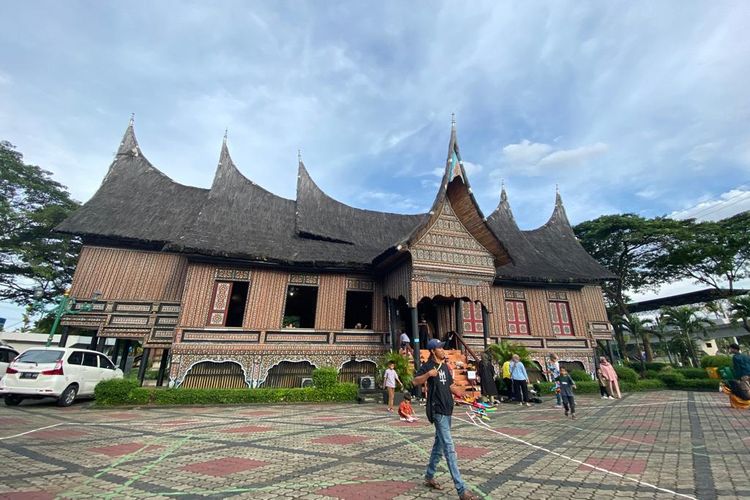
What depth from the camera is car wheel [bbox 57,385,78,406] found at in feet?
31.1

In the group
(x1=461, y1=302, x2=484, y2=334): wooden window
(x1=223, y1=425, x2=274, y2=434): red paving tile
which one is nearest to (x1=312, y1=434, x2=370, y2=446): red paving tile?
(x1=223, y1=425, x2=274, y2=434): red paving tile

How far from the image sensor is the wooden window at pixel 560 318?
16.7 metres

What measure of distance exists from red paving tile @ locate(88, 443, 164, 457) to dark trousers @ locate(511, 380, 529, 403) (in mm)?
10083

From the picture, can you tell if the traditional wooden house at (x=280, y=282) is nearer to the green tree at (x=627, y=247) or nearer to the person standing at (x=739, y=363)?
the person standing at (x=739, y=363)

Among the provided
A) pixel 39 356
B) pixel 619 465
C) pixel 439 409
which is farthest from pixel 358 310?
pixel 439 409

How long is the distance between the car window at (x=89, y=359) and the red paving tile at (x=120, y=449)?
7094 mm

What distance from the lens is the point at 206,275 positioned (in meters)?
13.0

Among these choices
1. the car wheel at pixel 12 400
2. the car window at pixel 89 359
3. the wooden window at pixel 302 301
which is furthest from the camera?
the wooden window at pixel 302 301

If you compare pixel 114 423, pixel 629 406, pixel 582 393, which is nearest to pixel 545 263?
pixel 582 393

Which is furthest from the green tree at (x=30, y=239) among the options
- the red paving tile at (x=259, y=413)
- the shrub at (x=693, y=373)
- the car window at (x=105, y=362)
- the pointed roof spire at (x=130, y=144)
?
the shrub at (x=693, y=373)

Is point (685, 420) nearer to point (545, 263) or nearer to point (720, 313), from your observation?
point (545, 263)

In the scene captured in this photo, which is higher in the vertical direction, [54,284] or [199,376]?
[54,284]

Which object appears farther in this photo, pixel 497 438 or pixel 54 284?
pixel 54 284

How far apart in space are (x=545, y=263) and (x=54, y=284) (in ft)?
96.6
